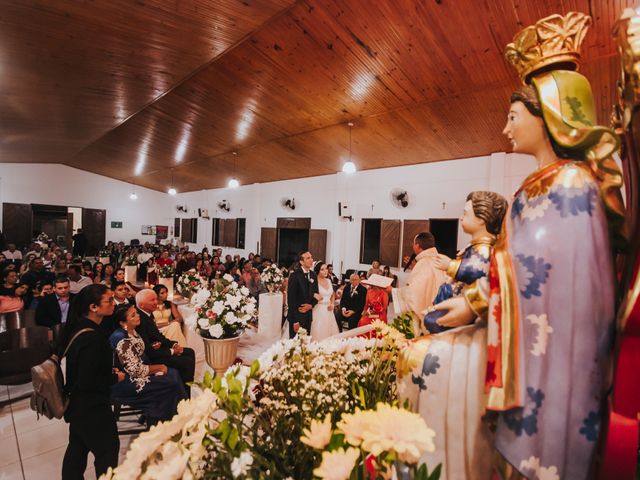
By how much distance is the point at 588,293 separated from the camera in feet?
3.07

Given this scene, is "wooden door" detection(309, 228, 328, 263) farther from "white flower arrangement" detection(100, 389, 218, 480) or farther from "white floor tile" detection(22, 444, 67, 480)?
"white flower arrangement" detection(100, 389, 218, 480)

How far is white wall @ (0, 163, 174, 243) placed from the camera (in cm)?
1514

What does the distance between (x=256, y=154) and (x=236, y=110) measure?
3.32 m

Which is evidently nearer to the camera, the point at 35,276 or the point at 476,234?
the point at 476,234

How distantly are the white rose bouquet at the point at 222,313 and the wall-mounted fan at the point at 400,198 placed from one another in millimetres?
6713

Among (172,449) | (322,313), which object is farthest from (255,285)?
(172,449)

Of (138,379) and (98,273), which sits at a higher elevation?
(98,273)

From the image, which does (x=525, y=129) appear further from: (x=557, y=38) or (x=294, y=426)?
(x=294, y=426)

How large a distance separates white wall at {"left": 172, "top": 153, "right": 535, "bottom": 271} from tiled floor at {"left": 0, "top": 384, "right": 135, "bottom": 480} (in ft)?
25.9

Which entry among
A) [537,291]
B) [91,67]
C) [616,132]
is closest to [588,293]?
[537,291]

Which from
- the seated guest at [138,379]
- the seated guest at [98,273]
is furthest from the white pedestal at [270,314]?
the seated guest at [98,273]

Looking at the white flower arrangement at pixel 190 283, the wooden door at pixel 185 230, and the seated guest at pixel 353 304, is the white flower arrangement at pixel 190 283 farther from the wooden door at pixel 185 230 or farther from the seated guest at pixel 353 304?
the wooden door at pixel 185 230

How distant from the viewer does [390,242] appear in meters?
9.64

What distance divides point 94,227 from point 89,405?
59.7 ft
